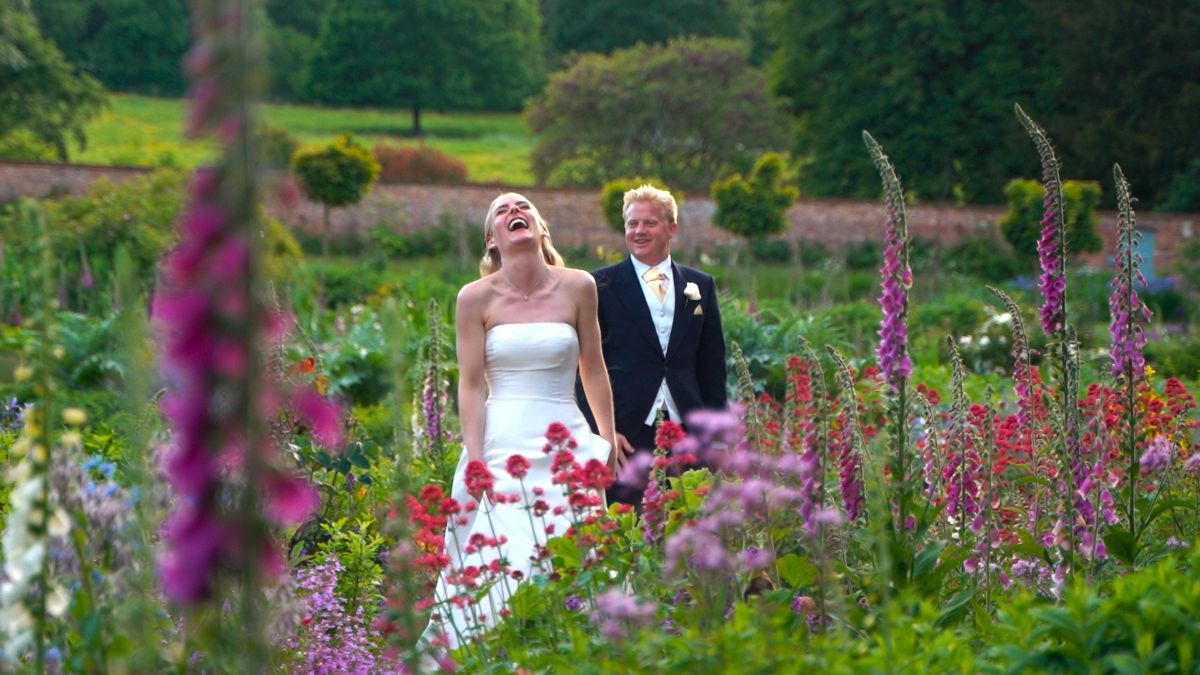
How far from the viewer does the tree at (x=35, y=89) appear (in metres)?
38.4

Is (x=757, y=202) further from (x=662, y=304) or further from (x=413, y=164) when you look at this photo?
(x=662, y=304)

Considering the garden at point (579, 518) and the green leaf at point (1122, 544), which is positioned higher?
the garden at point (579, 518)

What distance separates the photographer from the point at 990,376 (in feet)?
38.8

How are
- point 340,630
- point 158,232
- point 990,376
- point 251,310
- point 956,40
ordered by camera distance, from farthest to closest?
point 956,40, point 158,232, point 990,376, point 340,630, point 251,310

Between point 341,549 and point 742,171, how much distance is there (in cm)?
3959

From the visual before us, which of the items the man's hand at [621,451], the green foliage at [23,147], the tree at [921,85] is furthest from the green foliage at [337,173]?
the man's hand at [621,451]

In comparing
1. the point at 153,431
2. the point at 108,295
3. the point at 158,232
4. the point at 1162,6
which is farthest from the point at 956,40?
the point at 153,431

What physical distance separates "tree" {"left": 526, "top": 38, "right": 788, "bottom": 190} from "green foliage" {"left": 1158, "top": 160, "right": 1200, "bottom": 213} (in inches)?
499

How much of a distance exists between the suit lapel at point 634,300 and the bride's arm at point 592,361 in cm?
60

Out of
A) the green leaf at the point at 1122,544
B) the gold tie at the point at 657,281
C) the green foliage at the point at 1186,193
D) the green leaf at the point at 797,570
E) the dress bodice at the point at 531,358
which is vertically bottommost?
the green foliage at the point at 1186,193

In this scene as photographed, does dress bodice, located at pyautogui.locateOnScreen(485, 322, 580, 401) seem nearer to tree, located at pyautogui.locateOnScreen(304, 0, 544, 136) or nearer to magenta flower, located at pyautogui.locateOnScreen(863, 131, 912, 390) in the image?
magenta flower, located at pyautogui.locateOnScreen(863, 131, 912, 390)

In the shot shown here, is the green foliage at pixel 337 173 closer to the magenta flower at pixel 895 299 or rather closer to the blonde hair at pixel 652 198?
the blonde hair at pixel 652 198

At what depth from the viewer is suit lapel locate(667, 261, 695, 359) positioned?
6914 mm

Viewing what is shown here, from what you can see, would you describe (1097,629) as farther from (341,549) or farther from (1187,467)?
(341,549)
